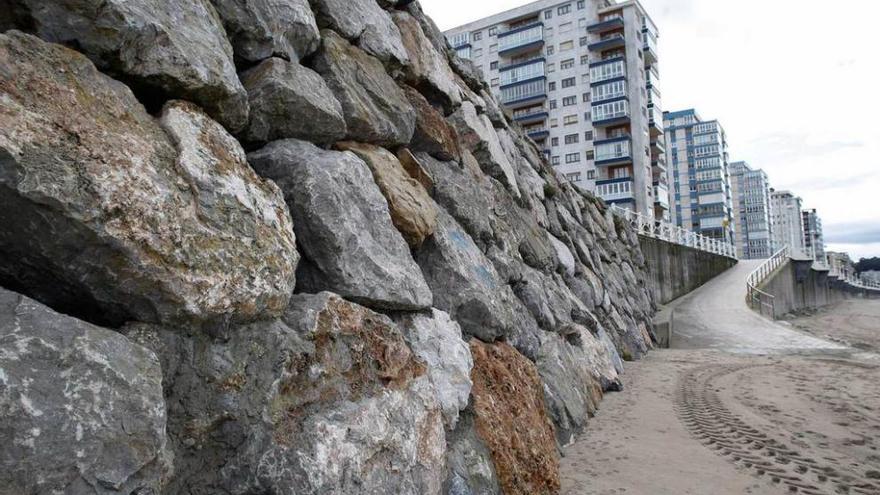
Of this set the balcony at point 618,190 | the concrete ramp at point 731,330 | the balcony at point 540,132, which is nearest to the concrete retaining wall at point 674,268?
the concrete ramp at point 731,330

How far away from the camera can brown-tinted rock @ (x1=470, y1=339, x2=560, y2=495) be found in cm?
379

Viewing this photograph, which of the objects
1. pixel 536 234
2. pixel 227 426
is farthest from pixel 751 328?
pixel 227 426

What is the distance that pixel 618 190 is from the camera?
1989 inches

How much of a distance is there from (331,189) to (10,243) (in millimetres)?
1800

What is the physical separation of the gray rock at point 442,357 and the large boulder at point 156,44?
6.08ft

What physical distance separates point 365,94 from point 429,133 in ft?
4.07

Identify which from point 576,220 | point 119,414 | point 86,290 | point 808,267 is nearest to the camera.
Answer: point 119,414

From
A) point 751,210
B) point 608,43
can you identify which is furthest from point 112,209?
point 751,210

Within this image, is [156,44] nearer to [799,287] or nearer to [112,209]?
[112,209]

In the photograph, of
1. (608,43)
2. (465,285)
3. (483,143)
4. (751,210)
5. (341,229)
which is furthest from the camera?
(751,210)

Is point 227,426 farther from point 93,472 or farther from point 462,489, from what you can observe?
point 462,489

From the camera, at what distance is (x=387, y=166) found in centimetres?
453

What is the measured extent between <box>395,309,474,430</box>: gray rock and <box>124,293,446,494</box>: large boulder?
34 centimetres

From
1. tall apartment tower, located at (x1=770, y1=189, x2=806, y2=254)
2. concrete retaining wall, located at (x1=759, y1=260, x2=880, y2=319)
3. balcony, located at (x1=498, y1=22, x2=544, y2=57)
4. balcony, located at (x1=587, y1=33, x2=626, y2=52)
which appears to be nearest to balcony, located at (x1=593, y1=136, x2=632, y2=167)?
balcony, located at (x1=587, y1=33, x2=626, y2=52)
